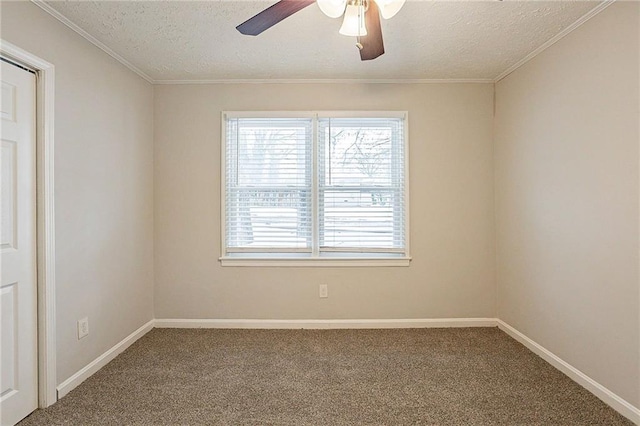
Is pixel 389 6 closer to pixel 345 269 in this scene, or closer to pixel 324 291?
pixel 345 269

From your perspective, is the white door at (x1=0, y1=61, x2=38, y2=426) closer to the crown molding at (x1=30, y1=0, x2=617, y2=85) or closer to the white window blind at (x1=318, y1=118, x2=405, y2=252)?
the crown molding at (x1=30, y1=0, x2=617, y2=85)

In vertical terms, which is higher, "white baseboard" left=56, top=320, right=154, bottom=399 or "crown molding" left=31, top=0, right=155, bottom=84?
"crown molding" left=31, top=0, right=155, bottom=84

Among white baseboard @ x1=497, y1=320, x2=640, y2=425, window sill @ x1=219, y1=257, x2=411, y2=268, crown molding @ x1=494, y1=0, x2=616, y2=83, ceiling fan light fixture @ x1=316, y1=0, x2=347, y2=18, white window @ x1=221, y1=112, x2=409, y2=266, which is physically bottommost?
white baseboard @ x1=497, y1=320, x2=640, y2=425

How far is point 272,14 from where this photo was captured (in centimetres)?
157

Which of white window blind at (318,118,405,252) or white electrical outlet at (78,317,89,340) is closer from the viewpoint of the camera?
white electrical outlet at (78,317,89,340)

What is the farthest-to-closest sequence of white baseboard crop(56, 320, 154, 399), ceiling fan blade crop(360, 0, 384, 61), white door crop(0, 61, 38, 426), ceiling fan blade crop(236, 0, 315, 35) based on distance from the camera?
white baseboard crop(56, 320, 154, 399)
white door crop(0, 61, 38, 426)
ceiling fan blade crop(360, 0, 384, 61)
ceiling fan blade crop(236, 0, 315, 35)

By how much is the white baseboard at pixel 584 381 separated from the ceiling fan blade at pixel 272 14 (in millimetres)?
2779

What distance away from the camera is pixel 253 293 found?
3389 millimetres

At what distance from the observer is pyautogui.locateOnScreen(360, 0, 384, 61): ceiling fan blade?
65.4 inches

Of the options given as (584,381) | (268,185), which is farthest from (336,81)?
(584,381)

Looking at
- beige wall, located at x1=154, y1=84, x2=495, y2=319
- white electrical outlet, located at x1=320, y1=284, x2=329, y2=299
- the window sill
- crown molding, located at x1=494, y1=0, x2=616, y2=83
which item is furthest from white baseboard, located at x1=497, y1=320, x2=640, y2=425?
crown molding, located at x1=494, y1=0, x2=616, y2=83

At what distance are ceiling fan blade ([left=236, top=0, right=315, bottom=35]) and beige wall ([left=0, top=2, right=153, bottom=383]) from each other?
138cm

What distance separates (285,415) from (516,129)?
2.92m

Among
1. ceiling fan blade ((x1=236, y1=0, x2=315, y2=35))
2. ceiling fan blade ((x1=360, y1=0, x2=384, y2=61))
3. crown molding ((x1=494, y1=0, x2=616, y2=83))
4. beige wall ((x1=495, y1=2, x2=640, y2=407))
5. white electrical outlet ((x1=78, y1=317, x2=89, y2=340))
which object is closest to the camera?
ceiling fan blade ((x1=236, y1=0, x2=315, y2=35))
